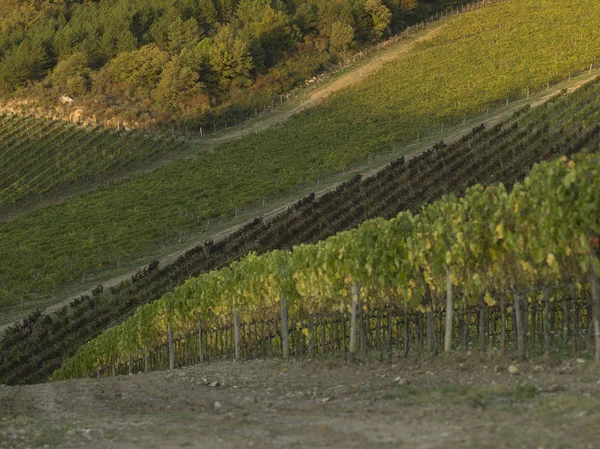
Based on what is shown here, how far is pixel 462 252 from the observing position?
1535 centimetres

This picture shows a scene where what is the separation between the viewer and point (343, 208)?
45219mm

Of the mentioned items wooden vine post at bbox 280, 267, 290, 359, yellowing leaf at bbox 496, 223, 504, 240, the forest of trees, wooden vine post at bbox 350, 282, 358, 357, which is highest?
the forest of trees

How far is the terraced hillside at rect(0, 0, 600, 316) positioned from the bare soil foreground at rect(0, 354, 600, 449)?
33.8m

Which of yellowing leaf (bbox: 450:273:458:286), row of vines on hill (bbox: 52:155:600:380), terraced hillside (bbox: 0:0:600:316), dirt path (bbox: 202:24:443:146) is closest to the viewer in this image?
row of vines on hill (bbox: 52:155:600:380)

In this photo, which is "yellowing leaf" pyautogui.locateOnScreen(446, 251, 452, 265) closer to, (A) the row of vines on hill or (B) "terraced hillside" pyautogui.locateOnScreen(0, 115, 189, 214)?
(A) the row of vines on hill

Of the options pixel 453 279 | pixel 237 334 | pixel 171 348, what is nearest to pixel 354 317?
pixel 453 279

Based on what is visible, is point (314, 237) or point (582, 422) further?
point (314, 237)

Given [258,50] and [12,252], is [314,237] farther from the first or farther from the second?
[258,50]

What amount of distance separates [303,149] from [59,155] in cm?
2564

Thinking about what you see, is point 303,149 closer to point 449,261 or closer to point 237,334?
point 237,334

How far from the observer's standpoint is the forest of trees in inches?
3684

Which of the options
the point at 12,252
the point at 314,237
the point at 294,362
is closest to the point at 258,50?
the point at 12,252

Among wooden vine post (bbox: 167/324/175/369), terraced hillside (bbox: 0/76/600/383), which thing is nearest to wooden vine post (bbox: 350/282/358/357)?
wooden vine post (bbox: 167/324/175/369)

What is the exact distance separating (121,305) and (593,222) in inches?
1241
